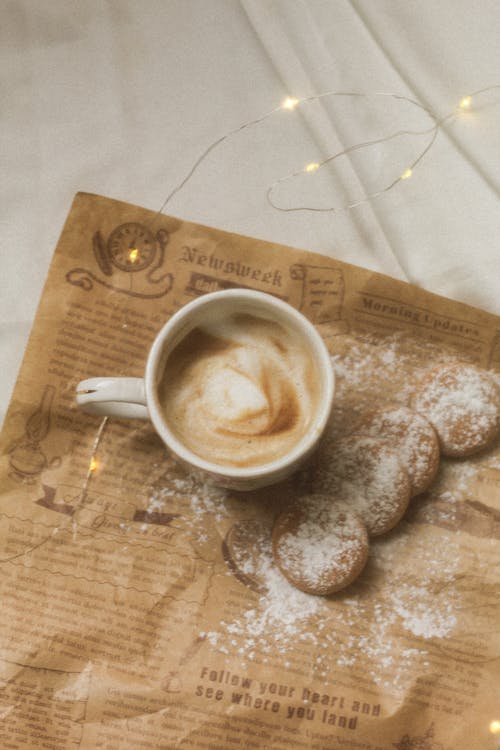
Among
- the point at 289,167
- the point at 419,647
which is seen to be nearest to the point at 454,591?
the point at 419,647

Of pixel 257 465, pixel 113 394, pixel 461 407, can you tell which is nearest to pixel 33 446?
pixel 113 394

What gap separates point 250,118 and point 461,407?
20.8 inches

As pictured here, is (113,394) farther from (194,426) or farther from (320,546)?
(320,546)

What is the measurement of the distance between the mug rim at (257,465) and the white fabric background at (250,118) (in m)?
0.23

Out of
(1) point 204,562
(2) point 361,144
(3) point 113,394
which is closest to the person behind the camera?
(3) point 113,394

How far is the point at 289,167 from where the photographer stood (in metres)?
1.11

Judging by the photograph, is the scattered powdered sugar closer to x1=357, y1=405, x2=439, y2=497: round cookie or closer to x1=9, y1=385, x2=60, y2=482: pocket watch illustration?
x1=357, y1=405, x2=439, y2=497: round cookie

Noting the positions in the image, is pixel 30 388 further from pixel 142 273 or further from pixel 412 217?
pixel 412 217

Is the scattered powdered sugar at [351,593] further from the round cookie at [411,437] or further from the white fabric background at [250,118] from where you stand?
the white fabric background at [250,118]

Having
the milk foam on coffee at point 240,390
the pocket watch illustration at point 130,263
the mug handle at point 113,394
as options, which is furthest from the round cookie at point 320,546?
the pocket watch illustration at point 130,263

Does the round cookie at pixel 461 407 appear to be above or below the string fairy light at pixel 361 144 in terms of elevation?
below

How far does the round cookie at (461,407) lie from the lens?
0.98m

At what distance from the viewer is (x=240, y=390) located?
90 centimetres

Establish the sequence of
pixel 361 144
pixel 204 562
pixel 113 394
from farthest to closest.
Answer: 1. pixel 361 144
2. pixel 204 562
3. pixel 113 394
